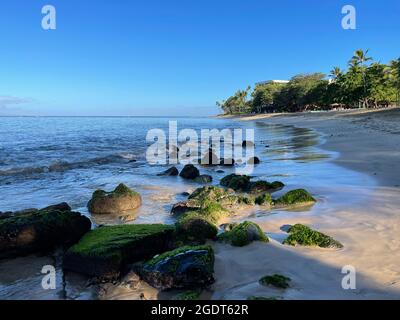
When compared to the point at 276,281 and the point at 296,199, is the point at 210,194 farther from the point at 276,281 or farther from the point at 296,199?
the point at 276,281

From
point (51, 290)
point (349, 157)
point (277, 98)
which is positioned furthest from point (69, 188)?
point (277, 98)

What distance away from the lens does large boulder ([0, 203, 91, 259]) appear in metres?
6.32

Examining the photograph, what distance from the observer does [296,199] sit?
9164 millimetres

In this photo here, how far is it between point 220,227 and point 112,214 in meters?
3.11

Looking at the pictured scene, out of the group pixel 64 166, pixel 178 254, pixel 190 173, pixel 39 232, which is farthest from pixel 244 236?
pixel 64 166

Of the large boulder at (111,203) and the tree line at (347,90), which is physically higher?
the tree line at (347,90)

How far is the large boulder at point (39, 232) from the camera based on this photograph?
632 cm

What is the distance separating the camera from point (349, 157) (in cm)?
1642

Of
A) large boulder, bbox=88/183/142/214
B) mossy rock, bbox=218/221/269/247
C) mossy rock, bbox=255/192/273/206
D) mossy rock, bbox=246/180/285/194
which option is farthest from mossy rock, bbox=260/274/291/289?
mossy rock, bbox=246/180/285/194

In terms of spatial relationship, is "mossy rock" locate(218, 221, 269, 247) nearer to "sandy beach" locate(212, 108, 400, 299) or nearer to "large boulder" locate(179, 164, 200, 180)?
"sandy beach" locate(212, 108, 400, 299)

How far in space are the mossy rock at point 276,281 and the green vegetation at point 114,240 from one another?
2154 mm

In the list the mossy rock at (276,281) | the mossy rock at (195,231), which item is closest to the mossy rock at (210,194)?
the mossy rock at (195,231)

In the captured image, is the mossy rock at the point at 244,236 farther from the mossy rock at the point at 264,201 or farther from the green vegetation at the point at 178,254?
the mossy rock at the point at 264,201
